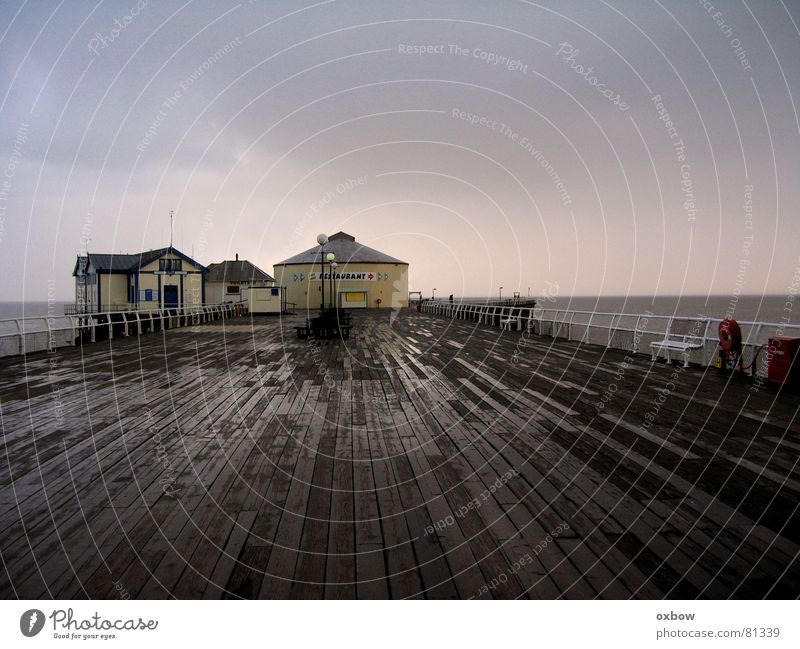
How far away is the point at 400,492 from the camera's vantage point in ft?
13.0

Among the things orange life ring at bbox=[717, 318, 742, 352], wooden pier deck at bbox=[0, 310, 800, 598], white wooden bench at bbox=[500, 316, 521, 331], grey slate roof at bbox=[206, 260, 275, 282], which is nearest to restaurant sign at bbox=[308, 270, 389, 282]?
grey slate roof at bbox=[206, 260, 275, 282]

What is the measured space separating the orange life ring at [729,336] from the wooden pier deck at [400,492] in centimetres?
180

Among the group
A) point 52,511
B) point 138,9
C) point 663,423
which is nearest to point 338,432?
point 52,511

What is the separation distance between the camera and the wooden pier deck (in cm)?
272

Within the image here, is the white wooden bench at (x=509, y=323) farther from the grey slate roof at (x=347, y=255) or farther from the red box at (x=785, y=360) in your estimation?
the grey slate roof at (x=347, y=255)

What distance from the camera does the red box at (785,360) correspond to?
324 inches

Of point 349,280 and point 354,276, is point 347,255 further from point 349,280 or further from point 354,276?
point 349,280

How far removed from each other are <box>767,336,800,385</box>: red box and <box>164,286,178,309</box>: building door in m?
43.9

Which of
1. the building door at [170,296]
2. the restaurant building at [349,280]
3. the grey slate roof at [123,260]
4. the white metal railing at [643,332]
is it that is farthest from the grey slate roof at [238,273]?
the white metal railing at [643,332]

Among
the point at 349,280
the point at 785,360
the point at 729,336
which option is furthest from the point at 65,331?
the point at 349,280

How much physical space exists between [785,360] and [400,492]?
25.7 feet

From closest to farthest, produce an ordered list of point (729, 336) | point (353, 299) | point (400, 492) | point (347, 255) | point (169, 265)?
point (400, 492), point (729, 336), point (169, 265), point (353, 299), point (347, 255)
